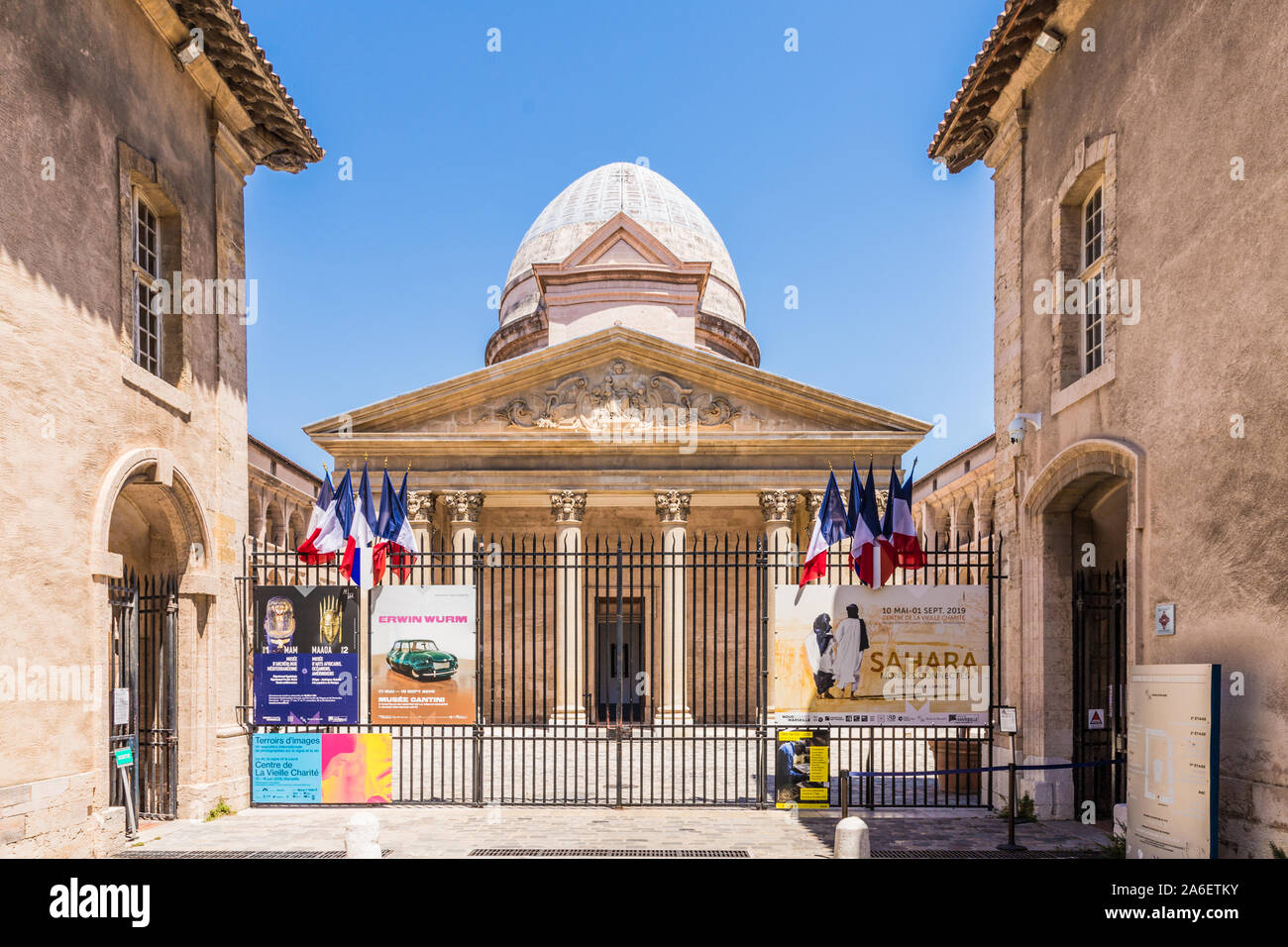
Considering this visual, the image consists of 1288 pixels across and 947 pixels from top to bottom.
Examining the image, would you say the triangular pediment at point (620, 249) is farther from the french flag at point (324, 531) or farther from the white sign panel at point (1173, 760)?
the white sign panel at point (1173, 760)

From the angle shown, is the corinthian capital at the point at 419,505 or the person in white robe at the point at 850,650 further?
the corinthian capital at the point at 419,505

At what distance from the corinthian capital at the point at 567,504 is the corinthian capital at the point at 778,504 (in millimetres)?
4334

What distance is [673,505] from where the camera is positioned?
2420 centimetres

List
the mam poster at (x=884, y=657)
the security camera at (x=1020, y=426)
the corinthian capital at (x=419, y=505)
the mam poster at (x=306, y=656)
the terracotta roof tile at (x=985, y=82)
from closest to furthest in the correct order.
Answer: the terracotta roof tile at (x=985, y=82) → the security camera at (x=1020, y=426) → the mam poster at (x=884, y=657) → the mam poster at (x=306, y=656) → the corinthian capital at (x=419, y=505)

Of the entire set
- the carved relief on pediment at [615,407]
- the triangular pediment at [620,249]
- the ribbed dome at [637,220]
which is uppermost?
the ribbed dome at [637,220]

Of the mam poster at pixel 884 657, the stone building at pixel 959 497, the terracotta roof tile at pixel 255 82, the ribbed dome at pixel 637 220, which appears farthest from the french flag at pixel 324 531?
the ribbed dome at pixel 637 220

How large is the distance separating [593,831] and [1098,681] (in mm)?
5989

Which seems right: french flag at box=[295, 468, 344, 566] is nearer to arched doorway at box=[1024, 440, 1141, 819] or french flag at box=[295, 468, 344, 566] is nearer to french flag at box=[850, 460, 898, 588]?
french flag at box=[850, 460, 898, 588]

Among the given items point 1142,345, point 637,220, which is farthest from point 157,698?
point 637,220

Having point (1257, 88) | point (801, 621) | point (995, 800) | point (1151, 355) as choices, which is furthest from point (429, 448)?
point (1257, 88)

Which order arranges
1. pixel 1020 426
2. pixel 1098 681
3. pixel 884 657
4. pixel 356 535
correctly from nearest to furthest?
pixel 1098 681 < pixel 1020 426 < pixel 884 657 < pixel 356 535

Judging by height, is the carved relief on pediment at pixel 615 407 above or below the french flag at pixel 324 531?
above

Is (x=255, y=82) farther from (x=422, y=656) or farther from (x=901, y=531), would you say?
(x=901, y=531)

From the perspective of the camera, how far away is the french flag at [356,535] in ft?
43.8
